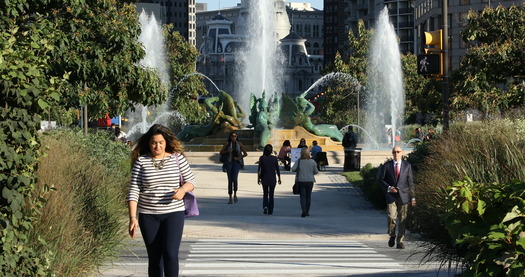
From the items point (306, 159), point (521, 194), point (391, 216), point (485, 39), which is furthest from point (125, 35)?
point (521, 194)

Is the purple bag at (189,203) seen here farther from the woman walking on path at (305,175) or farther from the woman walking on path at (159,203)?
the woman walking on path at (305,175)

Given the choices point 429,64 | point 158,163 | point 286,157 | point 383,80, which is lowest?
point 286,157

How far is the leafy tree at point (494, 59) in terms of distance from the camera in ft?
83.2

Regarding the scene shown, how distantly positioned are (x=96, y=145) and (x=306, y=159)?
4.15 m

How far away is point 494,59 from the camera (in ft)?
83.8

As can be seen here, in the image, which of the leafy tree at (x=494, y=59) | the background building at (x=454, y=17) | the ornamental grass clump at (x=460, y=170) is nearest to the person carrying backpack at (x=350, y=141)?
the leafy tree at (x=494, y=59)

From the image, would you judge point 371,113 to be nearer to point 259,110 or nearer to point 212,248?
point 259,110

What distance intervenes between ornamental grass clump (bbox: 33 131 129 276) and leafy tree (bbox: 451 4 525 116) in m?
12.3

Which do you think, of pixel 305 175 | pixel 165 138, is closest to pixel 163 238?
pixel 165 138

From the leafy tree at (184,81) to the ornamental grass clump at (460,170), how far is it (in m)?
45.7

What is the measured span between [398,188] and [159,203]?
6.07 metres

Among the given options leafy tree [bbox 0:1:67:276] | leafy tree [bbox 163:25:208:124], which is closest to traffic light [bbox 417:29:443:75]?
leafy tree [bbox 0:1:67:276]

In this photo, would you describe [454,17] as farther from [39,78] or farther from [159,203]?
[39,78]

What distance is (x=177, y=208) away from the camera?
31.5 feet
